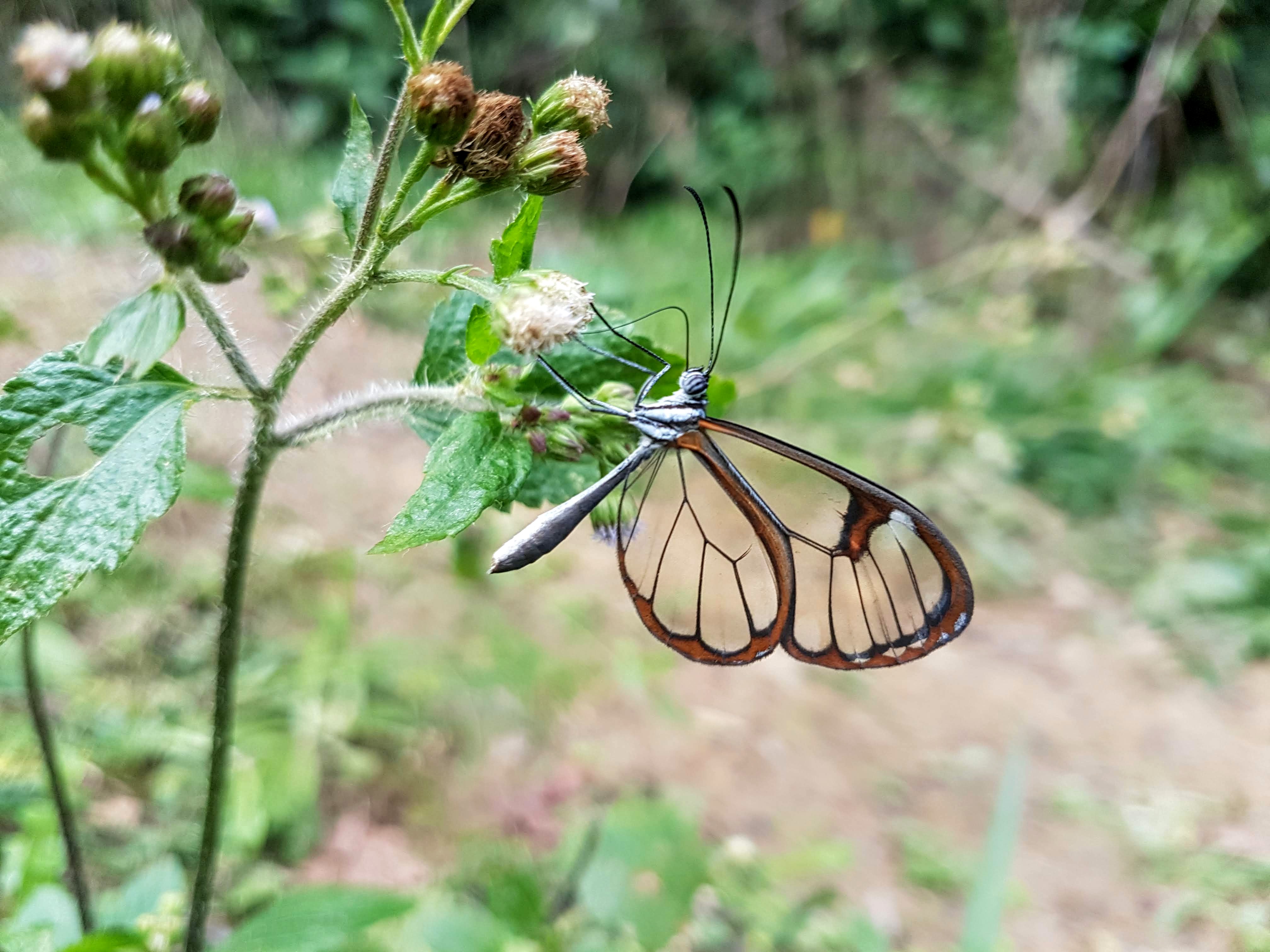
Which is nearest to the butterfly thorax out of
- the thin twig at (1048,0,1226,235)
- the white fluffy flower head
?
the white fluffy flower head

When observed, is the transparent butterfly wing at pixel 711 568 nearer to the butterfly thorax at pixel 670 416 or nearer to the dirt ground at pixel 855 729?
the butterfly thorax at pixel 670 416

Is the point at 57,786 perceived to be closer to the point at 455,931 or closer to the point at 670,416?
the point at 455,931

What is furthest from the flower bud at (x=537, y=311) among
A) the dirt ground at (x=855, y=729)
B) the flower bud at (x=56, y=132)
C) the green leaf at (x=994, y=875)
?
the green leaf at (x=994, y=875)

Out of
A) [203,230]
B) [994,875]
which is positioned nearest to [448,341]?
[203,230]

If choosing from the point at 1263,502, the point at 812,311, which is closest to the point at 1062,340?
the point at 1263,502

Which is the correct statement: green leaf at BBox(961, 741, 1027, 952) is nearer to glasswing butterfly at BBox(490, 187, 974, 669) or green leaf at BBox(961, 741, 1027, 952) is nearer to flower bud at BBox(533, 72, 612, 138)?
glasswing butterfly at BBox(490, 187, 974, 669)

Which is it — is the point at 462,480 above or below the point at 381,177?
below

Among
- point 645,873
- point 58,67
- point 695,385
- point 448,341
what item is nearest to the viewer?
point 58,67
